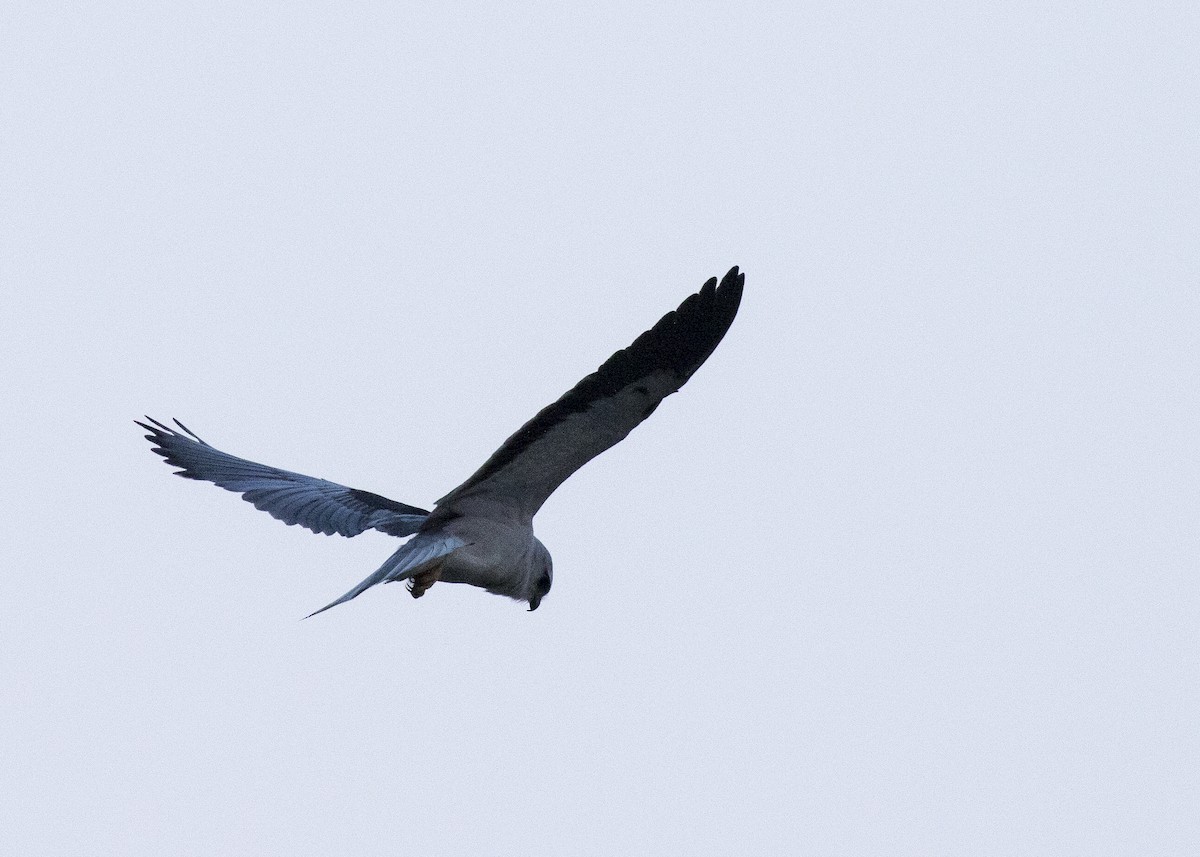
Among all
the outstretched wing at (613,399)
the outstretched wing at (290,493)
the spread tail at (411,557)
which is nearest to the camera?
the spread tail at (411,557)

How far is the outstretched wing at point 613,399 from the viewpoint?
29.9 ft

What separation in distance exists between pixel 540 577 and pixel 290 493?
162cm

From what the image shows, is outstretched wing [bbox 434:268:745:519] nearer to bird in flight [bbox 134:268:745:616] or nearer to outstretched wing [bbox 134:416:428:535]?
bird in flight [bbox 134:268:745:616]

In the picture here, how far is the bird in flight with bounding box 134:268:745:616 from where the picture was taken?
29.9 feet

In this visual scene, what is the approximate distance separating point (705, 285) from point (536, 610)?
2.72 metres

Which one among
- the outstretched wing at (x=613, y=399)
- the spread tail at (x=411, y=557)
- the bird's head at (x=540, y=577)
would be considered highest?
the outstretched wing at (x=613, y=399)

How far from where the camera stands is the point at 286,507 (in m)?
10.2

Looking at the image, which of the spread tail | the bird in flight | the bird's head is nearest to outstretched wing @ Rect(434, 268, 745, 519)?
the bird in flight

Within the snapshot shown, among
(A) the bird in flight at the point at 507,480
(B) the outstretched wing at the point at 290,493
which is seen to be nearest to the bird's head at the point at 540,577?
(A) the bird in flight at the point at 507,480

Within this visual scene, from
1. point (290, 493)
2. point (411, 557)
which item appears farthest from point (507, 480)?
point (290, 493)

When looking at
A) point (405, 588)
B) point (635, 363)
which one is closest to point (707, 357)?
point (635, 363)

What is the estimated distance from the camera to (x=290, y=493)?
10477 millimetres

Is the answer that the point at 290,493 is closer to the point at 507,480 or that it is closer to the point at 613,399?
the point at 507,480

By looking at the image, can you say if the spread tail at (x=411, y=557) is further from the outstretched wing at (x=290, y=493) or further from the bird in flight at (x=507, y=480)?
the outstretched wing at (x=290, y=493)
